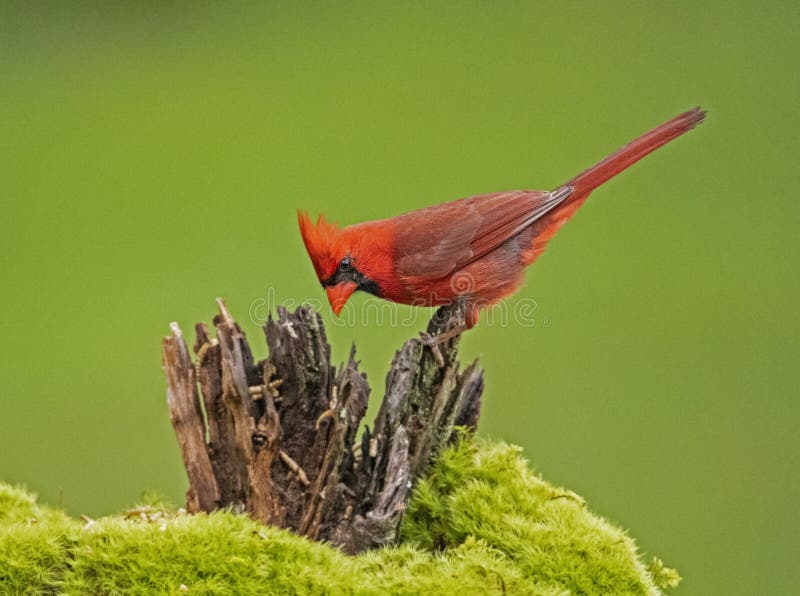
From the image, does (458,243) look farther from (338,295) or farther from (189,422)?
(189,422)

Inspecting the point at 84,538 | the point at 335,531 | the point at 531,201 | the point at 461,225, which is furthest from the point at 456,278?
the point at 84,538

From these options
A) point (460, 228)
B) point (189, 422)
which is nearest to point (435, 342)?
point (460, 228)

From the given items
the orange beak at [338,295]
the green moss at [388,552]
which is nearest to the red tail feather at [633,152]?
the orange beak at [338,295]

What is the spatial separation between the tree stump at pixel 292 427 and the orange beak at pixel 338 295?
22 cm

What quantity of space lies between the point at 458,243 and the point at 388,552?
4.55 feet

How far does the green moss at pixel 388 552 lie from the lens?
2.83 metres

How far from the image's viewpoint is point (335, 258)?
11.7 ft

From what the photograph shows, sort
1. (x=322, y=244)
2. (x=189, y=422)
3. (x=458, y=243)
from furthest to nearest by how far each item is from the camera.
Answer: (x=458, y=243), (x=322, y=244), (x=189, y=422)

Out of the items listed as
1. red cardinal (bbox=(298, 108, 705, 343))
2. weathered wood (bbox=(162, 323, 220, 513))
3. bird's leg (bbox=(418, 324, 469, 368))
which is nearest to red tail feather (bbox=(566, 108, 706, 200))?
red cardinal (bbox=(298, 108, 705, 343))

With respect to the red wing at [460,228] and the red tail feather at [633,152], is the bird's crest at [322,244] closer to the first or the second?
the red wing at [460,228]

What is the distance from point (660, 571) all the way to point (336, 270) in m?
1.56

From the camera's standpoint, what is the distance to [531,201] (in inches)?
165

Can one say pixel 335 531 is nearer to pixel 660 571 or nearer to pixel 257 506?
pixel 257 506

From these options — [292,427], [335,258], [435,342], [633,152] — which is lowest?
[292,427]
